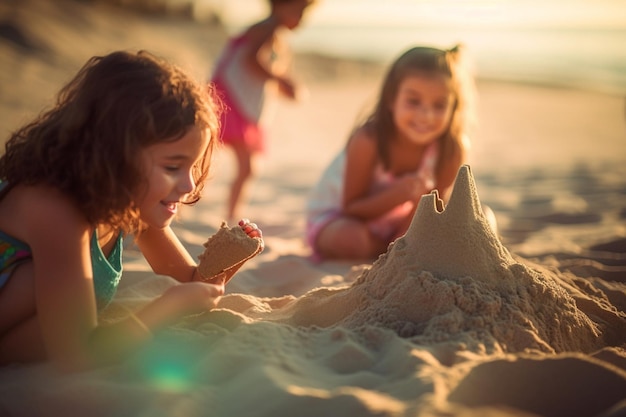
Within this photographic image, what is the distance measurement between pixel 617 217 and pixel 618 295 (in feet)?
6.57

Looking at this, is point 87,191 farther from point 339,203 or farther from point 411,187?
point 339,203

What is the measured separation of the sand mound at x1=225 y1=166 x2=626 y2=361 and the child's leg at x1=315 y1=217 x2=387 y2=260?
56.6 inches

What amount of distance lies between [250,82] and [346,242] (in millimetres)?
2067

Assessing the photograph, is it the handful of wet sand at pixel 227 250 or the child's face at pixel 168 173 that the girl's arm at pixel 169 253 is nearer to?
the handful of wet sand at pixel 227 250

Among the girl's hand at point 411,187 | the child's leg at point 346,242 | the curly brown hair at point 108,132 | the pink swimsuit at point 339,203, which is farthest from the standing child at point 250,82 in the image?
the curly brown hair at point 108,132

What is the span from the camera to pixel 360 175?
4.04 meters

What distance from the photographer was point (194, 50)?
1689 centimetres

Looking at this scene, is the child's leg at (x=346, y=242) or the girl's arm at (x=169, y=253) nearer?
the girl's arm at (x=169, y=253)

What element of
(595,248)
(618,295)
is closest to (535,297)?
(618,295)

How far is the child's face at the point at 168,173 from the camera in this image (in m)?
2.07

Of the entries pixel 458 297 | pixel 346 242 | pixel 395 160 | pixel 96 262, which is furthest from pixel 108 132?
pixel 395 160

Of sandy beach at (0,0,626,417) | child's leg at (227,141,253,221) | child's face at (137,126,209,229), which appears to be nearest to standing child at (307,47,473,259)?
sandy beach at (0,0,626,417)

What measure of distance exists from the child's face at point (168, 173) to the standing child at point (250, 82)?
10.1ft

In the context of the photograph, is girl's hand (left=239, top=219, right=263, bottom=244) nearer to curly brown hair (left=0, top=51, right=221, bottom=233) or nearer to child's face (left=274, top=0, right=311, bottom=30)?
curly brown hair (left=0, top=51, right=221, bottom=233)
